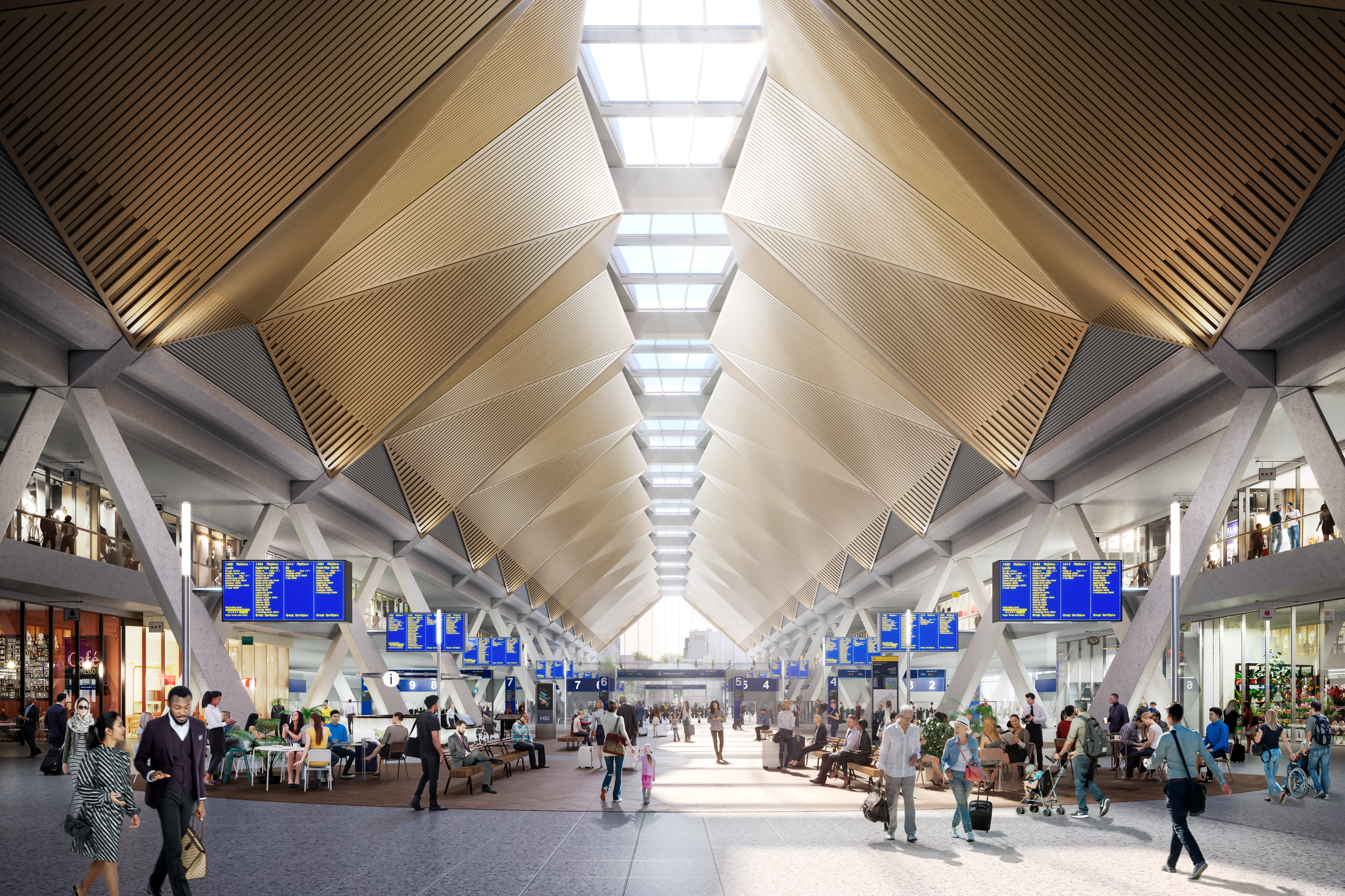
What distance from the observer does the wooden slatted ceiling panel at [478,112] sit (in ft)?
50.3

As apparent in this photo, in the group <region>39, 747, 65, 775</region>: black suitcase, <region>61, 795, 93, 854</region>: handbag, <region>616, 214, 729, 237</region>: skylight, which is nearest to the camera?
<region>61, 795, 93, 854</region>: handbag

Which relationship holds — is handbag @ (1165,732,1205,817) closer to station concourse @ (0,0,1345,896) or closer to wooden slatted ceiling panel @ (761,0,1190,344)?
station concourse @ (0,0,1345,896)

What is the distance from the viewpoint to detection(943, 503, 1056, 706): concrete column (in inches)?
982

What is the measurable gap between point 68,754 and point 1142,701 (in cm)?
1904

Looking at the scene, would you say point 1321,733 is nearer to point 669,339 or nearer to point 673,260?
point 673,260

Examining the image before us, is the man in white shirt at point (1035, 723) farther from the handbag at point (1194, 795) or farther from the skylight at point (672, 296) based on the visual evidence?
the skylight at point (672, 296)

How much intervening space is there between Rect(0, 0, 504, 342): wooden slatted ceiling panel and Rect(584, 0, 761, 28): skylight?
14.5 ft

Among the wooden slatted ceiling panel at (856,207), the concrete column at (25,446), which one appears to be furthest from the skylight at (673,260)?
the concrete column at (25,446)

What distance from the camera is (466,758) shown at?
59.3ft

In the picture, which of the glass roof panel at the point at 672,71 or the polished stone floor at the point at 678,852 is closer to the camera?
the polished stone floor at the point at 678,852

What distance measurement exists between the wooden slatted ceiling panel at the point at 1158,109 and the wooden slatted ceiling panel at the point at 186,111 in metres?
5.91

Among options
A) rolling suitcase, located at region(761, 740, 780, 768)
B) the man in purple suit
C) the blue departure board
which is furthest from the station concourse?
the blue departure board

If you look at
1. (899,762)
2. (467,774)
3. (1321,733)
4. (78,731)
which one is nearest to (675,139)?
(467,774)

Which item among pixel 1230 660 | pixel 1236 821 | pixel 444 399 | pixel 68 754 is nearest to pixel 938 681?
pixel 1230 660
